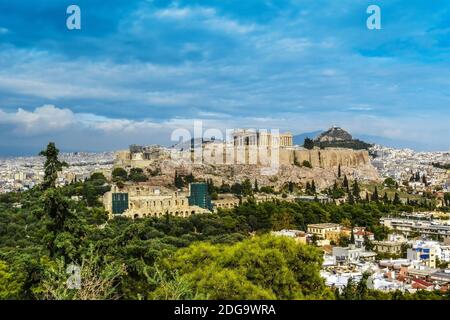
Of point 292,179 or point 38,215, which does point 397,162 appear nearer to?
point 292,179

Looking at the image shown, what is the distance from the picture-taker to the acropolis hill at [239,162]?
30203 millimetres

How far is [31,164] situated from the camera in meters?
24.0

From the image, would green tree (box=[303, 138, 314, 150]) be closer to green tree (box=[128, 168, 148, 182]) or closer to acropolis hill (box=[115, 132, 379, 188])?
acropolis hill (box=[115, 132, 379, 188])

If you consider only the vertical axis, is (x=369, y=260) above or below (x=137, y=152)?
below

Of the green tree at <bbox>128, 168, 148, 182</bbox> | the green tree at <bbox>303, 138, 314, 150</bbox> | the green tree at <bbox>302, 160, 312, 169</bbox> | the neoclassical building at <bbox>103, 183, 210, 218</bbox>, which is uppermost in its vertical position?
the green tree at <bbox>303, 138, 314, 150</bbox>

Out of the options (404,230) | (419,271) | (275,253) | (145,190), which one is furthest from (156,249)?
(145,190)

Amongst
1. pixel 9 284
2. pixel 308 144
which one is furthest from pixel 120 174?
pixel 9 284

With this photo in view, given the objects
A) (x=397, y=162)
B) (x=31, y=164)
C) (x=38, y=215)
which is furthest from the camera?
(x=397, y=162)

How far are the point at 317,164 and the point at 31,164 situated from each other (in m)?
21.0

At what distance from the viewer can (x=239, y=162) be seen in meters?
33.7

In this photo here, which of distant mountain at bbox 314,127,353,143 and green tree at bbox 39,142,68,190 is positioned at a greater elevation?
distant mountain at bbox 314,127,353,143

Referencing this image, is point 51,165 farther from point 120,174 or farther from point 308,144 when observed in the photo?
point 308,144

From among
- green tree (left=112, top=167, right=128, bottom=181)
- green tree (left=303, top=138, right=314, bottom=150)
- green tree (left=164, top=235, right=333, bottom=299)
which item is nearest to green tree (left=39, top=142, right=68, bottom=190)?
green tree (left=164, top=235, right=333, bottom=299)

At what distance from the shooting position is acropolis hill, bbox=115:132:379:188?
30.2 m
